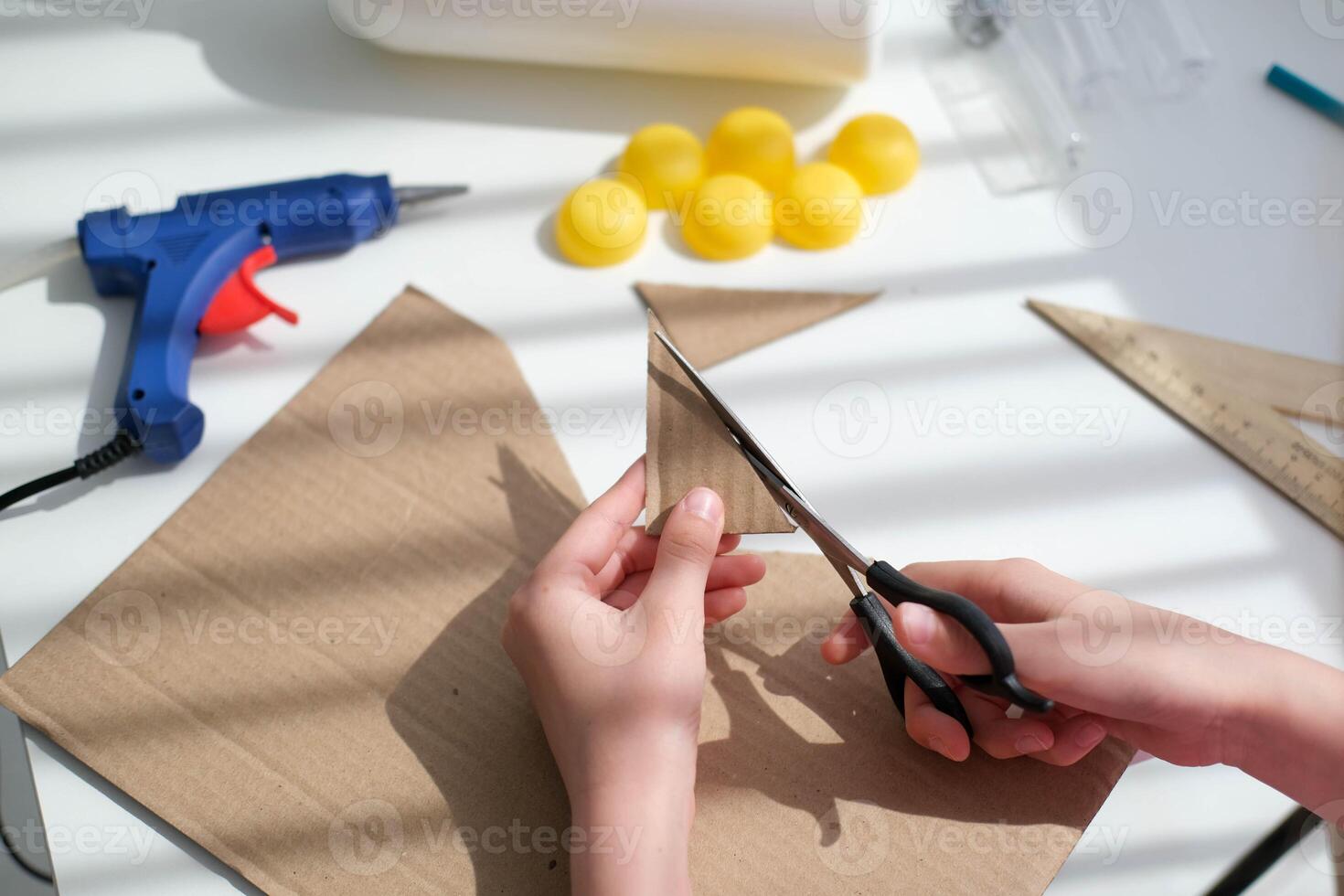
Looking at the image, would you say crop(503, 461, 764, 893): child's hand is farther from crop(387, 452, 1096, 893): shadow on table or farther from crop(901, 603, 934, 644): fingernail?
crop(901, 603, 934, 644): fingernail

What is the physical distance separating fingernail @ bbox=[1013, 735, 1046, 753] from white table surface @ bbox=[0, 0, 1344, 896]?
0.32 feet

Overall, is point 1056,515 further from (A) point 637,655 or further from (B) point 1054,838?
(A) point 637,655

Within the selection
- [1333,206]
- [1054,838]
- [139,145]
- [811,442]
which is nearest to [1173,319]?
[1333,206]

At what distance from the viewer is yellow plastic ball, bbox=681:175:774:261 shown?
1052 mm

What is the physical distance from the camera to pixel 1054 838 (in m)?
0.79

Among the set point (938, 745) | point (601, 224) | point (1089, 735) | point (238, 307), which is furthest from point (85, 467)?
point (1089, 735)

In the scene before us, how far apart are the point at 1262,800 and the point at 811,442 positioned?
0.46 meters

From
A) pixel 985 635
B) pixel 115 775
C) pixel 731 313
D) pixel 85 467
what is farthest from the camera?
pixel 731 313

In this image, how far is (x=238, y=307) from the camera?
3.29 ft

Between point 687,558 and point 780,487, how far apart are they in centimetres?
9

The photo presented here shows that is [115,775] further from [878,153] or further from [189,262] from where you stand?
[878,153]

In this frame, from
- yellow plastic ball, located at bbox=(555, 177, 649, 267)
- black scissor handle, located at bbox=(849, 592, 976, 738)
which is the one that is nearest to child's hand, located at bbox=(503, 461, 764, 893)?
black scissor handle, located at bbox=(849, 592, 976, 738)

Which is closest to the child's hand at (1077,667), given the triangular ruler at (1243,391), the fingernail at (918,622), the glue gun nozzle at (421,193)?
the fingernail at (918,622)

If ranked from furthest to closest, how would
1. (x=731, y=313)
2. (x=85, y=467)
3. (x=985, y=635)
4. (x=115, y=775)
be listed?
1. (x=731, y=313)
2. (x=85, y=467)
3. (x=115, y=775)
4. (x=985, y=635)
